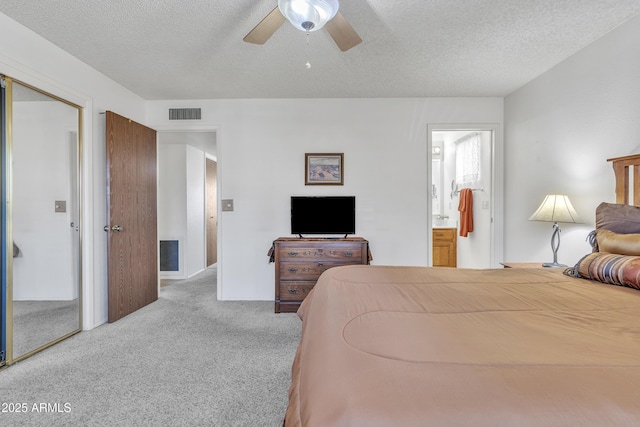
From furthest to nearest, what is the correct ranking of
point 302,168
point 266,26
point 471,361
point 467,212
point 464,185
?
1. point 464,185
2. point 467,212
3. point 302,168
4. point 266,26
5. point 471,361

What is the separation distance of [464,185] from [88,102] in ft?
16.8

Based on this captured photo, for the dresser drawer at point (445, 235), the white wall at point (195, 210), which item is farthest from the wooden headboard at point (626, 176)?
the white wall at point (195, 210)

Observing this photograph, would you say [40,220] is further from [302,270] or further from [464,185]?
[464,185]

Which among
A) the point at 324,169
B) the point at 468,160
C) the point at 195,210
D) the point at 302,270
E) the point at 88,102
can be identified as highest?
the point at 88,102

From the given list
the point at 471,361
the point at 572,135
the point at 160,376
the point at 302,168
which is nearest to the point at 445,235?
the point at 572,135

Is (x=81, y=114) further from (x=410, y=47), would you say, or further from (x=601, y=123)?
(x=601, y=123)

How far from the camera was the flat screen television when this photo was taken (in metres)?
3.67

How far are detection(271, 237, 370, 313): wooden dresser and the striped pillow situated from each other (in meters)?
1.91

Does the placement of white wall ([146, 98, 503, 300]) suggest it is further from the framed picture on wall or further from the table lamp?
the table lamp

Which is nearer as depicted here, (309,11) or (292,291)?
(309,11)

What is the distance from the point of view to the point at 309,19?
5.45 ft

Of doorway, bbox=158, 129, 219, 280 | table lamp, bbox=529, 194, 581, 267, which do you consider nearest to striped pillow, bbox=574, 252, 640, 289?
table lamp, bbox=529, 194, 581, 267

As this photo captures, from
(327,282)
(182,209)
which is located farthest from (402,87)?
(182,209)

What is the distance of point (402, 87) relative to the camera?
3412mm
